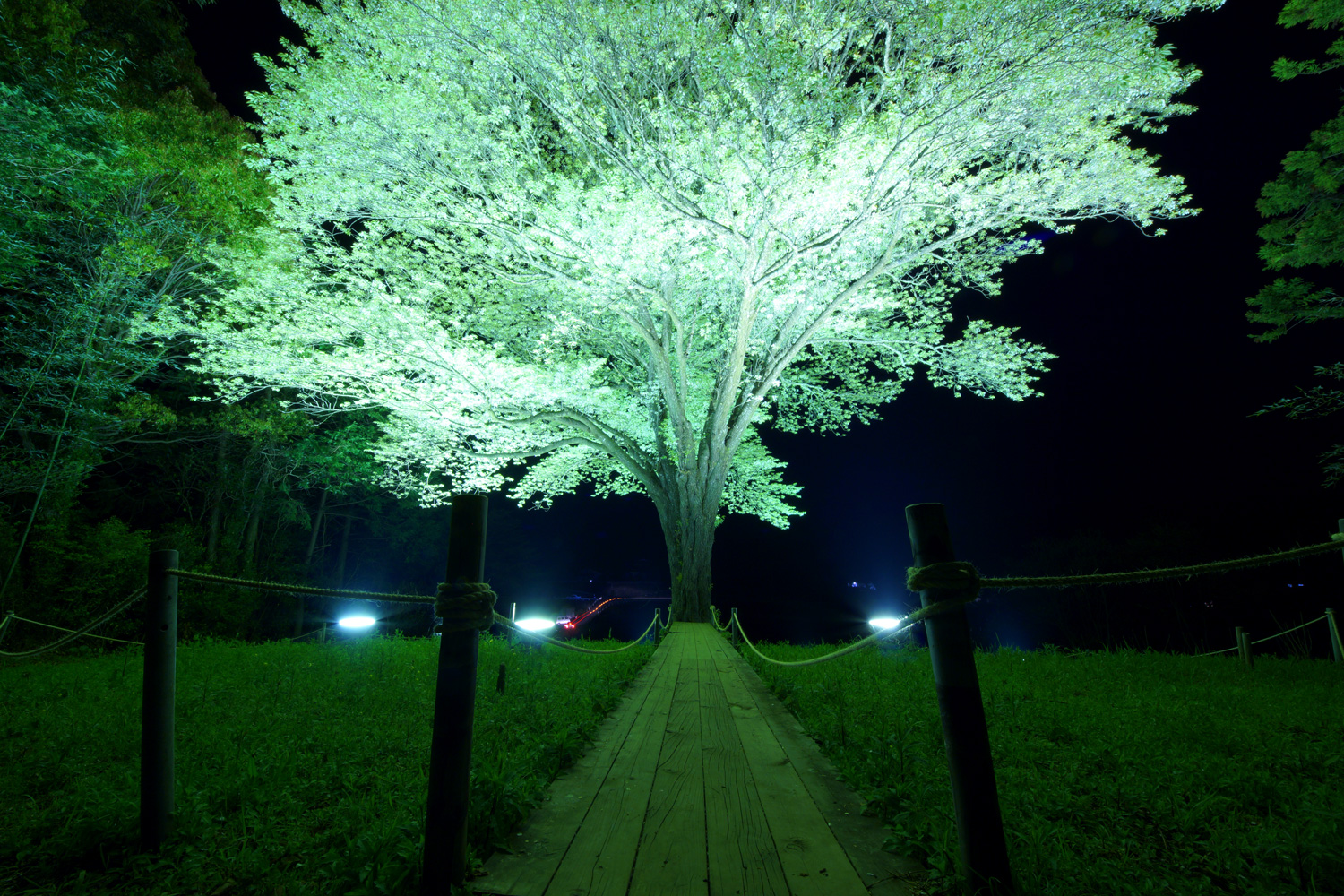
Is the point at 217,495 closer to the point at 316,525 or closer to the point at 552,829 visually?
the point at 316,525

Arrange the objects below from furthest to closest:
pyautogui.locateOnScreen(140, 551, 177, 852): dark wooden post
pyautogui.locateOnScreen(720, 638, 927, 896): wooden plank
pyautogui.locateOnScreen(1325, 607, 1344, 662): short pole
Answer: pyautogui.locateOnScreen(1325, 607, 1344, 662): short pole → pyautogui.locateOnScreen(140, 551, 177, 852): dark wooden post → pyautogui.locateOnScreen(720, 638, 927, 896): wooden plank

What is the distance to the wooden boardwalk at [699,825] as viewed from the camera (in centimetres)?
181

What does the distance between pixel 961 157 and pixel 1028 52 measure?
4.85 ft

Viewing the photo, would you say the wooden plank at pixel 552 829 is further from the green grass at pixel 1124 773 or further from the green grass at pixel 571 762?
the green grass at pixel 1124 773

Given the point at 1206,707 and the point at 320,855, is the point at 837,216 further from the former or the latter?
the point at 320,855

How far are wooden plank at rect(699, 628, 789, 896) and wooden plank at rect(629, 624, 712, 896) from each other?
45 mm

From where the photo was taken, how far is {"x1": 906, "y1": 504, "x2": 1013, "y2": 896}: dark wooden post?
5.64ft

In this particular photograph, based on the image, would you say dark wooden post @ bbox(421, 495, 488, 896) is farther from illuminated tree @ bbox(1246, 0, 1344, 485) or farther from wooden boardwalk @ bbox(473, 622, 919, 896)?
illuminated tree @ bbox(1246, 0, 1344, 485)

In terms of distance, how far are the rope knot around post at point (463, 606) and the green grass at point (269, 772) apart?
0.87 m

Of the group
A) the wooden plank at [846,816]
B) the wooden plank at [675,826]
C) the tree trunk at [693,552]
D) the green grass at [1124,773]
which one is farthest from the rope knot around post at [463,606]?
the tree trunk at [693,552]

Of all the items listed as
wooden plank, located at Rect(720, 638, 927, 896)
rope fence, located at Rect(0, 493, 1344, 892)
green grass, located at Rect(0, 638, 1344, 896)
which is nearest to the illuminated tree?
green grass, located at Rect(0, 638, 1344, 896)

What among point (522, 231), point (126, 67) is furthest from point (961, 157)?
point (126, 67)

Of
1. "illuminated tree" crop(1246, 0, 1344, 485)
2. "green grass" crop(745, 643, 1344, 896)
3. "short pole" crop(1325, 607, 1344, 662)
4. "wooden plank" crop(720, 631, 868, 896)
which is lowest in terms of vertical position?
"green grass" crop(745, 643, 1344, 896)

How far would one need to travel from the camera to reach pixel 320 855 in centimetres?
218
